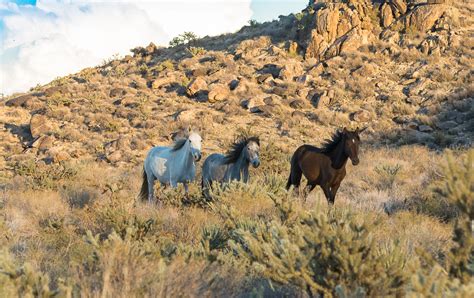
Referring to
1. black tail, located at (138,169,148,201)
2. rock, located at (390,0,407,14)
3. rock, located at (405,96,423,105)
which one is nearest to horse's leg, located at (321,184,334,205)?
black tail, located at (138,169,148,201)

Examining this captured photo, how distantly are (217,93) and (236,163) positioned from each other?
1780 centimetres

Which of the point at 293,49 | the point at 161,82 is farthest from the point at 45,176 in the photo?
the point at 293,49

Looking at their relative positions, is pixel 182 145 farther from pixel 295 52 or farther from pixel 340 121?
pixel 295 52

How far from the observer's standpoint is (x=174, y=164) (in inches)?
394

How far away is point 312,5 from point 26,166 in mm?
28704

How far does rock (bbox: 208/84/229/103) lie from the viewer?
26562 millimetres

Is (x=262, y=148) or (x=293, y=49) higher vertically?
(x=293, y=49)

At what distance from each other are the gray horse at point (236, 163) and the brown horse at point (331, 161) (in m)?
1.39

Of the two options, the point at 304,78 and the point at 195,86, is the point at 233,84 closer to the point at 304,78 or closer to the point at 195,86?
the point at 195,86

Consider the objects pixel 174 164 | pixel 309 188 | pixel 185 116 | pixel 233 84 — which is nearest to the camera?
pixel 174 164

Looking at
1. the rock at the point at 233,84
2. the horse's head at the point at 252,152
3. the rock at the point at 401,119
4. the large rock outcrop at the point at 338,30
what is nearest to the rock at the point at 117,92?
the rock at the point at 233,84

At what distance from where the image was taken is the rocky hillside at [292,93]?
70.1 feet

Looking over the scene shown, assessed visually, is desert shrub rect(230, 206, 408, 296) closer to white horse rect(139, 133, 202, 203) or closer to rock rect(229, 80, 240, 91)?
white horse rect(139, 133, 202, 203)

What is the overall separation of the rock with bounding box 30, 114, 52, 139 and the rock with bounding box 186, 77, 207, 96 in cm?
878
